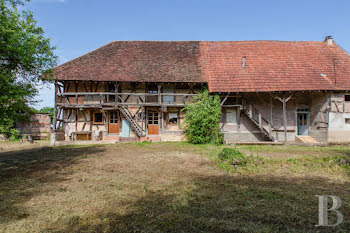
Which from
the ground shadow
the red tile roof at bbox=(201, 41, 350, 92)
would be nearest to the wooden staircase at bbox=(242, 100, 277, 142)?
the red tile roof at bbox=(201, 41, 350, 92)

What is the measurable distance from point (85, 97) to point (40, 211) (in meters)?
12.7

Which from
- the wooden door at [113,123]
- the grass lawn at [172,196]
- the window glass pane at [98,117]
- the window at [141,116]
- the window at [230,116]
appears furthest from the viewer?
the window glass pane at [98,117]

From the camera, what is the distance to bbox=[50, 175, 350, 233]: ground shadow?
3.25 metres

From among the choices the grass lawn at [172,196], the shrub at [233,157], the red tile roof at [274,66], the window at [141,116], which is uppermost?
the red tile roof at [274,66]

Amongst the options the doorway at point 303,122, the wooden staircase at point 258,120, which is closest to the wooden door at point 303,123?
the doorway at point 303,122

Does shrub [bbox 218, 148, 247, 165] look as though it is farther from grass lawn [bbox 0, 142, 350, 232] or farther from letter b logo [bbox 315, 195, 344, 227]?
letter b logo [bbox 315, 195, 344, 227]

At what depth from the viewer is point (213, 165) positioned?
7.61m

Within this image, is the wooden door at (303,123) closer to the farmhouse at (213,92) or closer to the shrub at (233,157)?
the farmhouse at (213,92)

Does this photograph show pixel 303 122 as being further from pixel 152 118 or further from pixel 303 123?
pixel 152 118

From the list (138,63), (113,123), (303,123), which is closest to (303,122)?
(303,123)

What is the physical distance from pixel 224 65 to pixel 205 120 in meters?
5.13

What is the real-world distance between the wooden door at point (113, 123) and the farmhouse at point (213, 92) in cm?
7

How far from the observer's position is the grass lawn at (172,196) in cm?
336

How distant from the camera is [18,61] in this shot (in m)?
6.42
